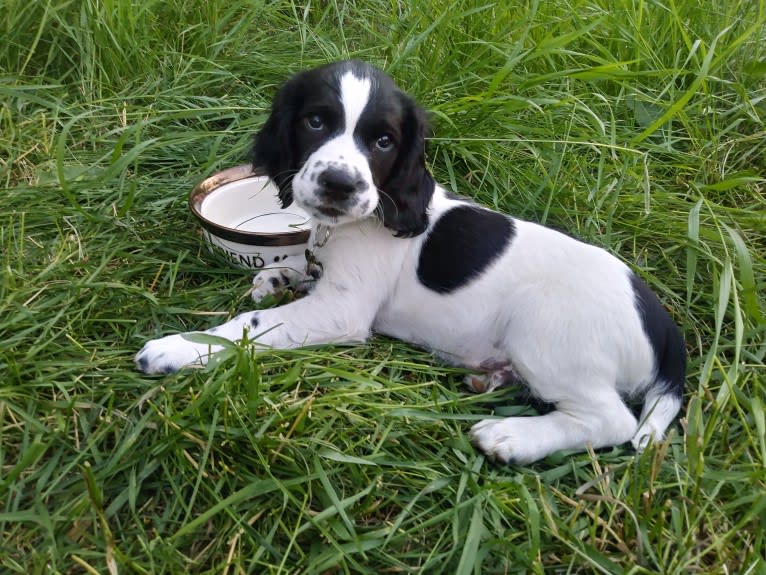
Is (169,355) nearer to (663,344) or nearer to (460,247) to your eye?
(460,247)

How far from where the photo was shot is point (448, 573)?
2.12 metres

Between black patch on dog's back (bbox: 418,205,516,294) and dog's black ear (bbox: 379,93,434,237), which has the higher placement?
dog's black ear (bbox: 379,93,434,237)

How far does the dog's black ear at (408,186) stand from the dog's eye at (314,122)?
1.05 feet

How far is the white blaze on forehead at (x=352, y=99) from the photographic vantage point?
2.64 meters

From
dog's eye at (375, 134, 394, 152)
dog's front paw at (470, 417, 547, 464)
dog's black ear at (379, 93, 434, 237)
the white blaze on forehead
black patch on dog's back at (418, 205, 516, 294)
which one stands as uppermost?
the white blaze on forehead

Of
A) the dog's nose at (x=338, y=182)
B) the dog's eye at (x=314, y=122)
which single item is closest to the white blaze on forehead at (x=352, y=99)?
the dog's eye at (x=314, y=122)

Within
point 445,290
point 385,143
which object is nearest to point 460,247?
point 445,290

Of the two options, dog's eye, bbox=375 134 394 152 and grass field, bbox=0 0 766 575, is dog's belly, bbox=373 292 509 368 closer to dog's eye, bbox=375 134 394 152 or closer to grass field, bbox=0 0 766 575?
grass field, bbox=0 0 766 575

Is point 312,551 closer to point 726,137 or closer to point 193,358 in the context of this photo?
point 193,358

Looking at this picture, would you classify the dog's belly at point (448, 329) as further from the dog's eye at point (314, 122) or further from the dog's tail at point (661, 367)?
the dog's eye at point (314, 122)

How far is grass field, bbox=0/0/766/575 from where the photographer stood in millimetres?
2145

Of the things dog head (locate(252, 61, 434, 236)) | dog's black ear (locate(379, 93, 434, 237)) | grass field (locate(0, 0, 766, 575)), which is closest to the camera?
grass field (locate(0, 0, 766, 575))

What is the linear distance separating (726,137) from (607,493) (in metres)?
2.77

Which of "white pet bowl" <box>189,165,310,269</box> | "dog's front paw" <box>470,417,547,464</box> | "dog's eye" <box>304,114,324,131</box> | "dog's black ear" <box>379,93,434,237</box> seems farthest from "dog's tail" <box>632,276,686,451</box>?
"white pet bowl" <box>189,165,310,269</box>
